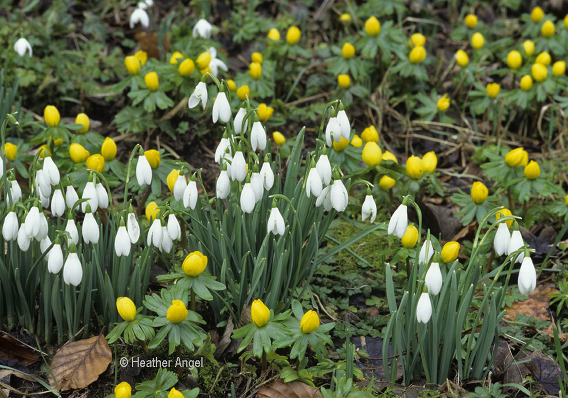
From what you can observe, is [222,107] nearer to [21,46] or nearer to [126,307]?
[126,307]

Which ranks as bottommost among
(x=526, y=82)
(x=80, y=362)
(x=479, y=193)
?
(x=80, y=362)

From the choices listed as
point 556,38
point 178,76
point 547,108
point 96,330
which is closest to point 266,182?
point 96,330

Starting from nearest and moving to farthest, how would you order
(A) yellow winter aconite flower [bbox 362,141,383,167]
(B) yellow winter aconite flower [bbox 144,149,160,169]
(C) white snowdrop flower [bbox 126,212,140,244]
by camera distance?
(C) white snowdrop flower [bbox 126,212,140,244], (B) yellow winter aconite flower [bbox 144,149,160,169], (A) yellow winter aconite flower [bbox 362,141,383,167]

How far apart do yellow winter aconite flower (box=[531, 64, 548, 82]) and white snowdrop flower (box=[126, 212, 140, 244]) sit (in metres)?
2.91

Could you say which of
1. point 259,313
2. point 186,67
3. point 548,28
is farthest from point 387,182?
point 548,28

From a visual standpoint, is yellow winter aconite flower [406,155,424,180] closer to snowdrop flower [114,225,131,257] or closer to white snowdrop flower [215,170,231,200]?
white snowdrop flower [215,170,231,200]

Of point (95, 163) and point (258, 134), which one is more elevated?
point (258, 134)

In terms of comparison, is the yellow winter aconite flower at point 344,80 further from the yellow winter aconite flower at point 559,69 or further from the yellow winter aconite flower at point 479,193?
the yellow winter aconite flower at point 479,193

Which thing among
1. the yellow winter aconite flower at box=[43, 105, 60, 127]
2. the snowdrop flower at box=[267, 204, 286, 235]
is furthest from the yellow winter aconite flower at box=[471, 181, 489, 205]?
the yellow winter aconite flower at box=[43, 105, 60, 127]

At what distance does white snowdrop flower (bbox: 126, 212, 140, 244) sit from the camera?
230 centimetres

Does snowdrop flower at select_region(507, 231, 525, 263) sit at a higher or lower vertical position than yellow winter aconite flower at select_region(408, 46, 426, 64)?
higher

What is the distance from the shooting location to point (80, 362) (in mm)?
2445

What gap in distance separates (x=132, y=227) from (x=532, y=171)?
6.64 ft

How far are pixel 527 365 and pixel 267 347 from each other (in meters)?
Result: 1.11
